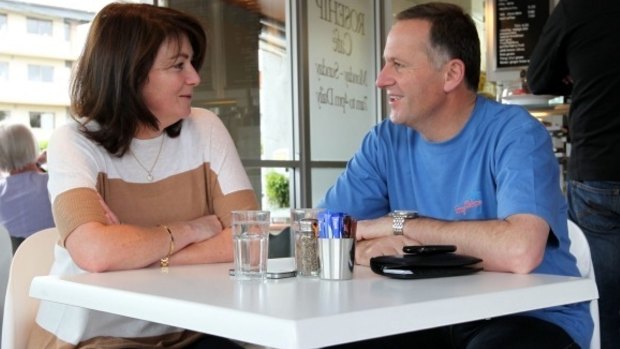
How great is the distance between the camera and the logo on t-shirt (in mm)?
2002

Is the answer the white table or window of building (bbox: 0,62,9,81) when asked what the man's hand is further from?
window of building (bbox: 0,62,9,81)

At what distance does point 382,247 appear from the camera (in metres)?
1.90

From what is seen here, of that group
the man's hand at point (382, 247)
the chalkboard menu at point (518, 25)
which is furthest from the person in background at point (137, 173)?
the chalkboard menu at point (518, 25)

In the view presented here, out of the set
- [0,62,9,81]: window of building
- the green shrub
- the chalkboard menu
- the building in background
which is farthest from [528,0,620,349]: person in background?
the chalkboard menu

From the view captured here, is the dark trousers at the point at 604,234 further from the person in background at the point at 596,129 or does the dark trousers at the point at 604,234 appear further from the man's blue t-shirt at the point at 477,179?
the man's blue t-shirt at the point at 477,179

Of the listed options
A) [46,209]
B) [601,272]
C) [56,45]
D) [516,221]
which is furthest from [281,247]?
[516,221]

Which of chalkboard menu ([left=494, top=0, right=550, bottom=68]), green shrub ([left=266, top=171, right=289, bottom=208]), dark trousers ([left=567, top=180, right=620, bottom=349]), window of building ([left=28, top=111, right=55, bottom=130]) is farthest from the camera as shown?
chalkboard menu ([left=494, top=0, right=550, bottom=68])

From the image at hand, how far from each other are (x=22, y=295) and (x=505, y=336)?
3.52 ft

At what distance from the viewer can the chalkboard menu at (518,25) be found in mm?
5754

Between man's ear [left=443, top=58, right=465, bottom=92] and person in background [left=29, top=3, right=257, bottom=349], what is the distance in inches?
23.6

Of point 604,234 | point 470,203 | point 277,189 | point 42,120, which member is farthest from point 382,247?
point 277,189

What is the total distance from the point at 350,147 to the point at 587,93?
12.4 ft

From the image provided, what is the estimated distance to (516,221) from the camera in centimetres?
181

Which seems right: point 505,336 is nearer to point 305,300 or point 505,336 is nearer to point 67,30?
point 305,300
